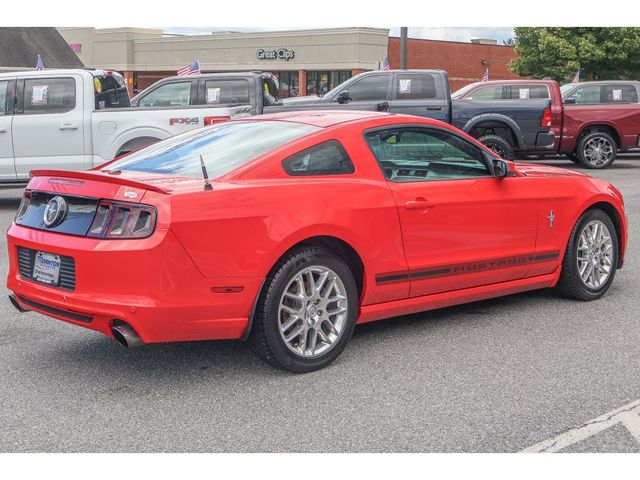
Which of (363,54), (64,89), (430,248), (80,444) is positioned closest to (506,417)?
(430,248)

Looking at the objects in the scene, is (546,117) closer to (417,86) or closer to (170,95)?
(417,86)

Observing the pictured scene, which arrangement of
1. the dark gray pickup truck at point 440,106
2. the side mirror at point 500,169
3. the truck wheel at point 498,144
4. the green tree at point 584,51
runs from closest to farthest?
the side mirror at point 500,169, the dark gray pickup truck at point 440,106, the truck wheel at point 498,144, the green tree at point 584,51

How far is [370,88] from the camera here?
17078 mm

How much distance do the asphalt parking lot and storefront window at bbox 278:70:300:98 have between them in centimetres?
5313

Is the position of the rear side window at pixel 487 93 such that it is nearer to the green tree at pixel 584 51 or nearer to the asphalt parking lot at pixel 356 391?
the asphalt parking lot at pixel 356 391

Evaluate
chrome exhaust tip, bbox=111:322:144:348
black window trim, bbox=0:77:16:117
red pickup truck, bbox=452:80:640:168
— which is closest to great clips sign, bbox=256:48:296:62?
red pickup truck, bbox=452:80:640:168

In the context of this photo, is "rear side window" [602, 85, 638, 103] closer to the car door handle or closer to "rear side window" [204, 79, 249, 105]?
"rear side window" [204, 79, 249, 105]

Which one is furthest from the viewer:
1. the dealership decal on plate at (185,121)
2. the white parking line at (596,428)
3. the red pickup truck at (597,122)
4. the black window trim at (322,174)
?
the red pickup truck at (597,122)

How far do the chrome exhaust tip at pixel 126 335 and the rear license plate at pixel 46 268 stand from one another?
0.52 m

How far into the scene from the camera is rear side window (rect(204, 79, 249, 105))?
14922 mm

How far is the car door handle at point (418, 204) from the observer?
5.77 m

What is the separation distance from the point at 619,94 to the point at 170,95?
1053 cm

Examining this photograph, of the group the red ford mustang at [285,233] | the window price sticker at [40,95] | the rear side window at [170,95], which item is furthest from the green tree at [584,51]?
the red ford mustang at [285,233]

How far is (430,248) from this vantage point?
5.89m
